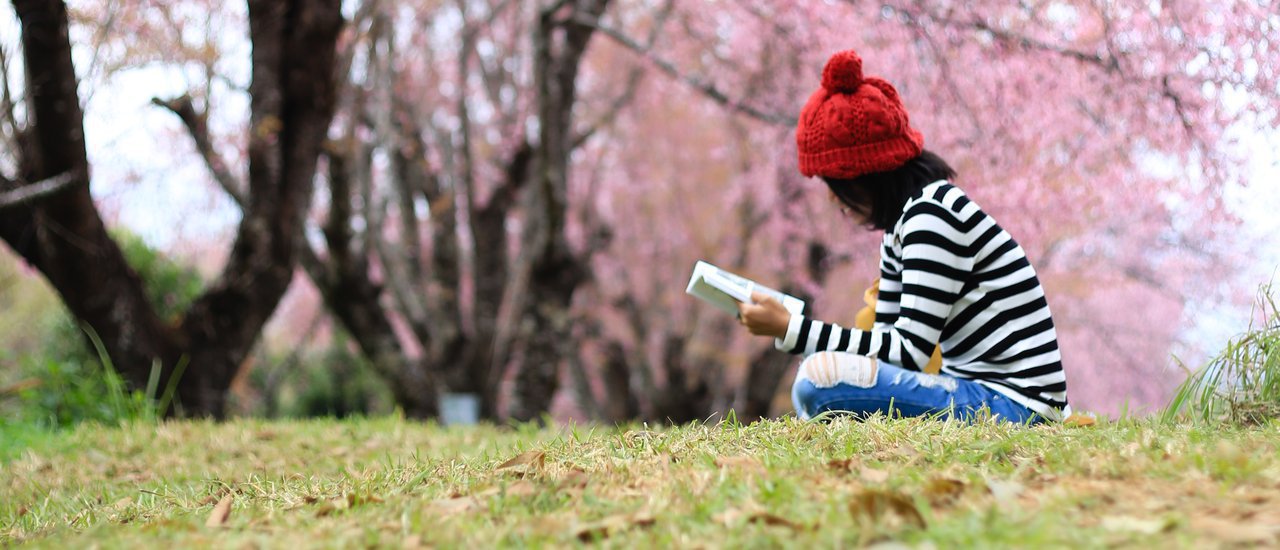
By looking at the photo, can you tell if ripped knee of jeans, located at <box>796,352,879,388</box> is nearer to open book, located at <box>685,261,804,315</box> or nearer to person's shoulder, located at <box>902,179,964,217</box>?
open book, located at <box>685,261,804,315</box>

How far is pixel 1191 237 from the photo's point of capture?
8602 millimetres

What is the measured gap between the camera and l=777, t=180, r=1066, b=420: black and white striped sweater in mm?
2410

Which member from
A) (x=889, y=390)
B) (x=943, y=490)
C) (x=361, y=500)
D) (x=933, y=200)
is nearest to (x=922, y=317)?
(x=889, y=390)

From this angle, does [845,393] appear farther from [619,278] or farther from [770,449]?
[619,278]

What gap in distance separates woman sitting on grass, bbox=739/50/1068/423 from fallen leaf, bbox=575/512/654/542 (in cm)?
105

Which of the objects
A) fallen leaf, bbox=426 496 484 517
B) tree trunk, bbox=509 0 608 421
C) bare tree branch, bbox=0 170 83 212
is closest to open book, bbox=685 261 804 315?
fallen leaf, bbox=426 496 484 517

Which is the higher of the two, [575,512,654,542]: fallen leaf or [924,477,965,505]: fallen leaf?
[924,477,965,505]: fallen leaf


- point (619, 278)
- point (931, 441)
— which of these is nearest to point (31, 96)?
point (931, 441)

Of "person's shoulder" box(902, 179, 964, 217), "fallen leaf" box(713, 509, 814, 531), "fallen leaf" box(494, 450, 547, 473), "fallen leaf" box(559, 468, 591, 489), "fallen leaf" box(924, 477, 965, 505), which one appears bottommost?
"fallen leaf" box(494, 450, 547, 473)

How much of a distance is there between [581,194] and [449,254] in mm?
2541

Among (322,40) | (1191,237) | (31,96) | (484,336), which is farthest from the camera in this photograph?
(1191,237)

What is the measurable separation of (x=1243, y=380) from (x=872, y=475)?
1476mm

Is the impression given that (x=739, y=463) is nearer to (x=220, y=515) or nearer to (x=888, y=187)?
(x=220, y=515)

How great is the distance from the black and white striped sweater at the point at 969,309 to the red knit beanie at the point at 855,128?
16 centimetres
